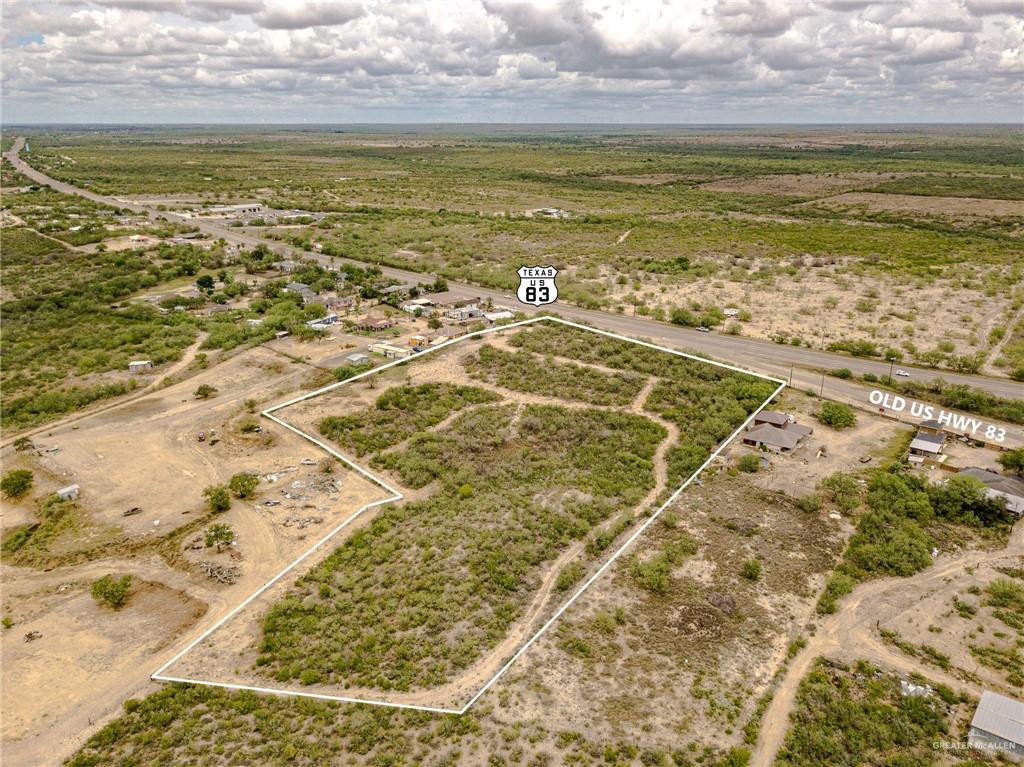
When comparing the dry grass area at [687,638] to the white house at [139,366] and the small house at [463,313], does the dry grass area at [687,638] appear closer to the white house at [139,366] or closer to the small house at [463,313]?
the small house at [463,313]

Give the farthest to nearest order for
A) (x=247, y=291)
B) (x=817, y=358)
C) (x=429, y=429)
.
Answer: (x=247, y=291), (x=817, y=358), (x=429, y=429)

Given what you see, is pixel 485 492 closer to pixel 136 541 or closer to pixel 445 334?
pixel 136 541

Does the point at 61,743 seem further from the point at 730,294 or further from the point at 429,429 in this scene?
the point at 730,294

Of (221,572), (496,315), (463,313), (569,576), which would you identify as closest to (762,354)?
(496,315)

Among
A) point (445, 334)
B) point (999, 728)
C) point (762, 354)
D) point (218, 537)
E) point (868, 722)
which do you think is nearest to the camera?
point (999, 728)

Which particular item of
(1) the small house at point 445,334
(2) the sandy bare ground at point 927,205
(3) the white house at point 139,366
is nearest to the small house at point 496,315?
(1) the small house at point 445,334

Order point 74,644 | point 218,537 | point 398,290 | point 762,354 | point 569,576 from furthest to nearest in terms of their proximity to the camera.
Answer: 1. point 398,290
2. point 762,354
3. point 218,537
4. point 569,576
5. point 74,644

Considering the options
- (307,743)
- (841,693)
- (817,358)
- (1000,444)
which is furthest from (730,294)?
(307,743)
